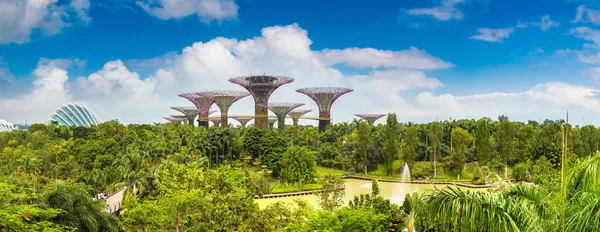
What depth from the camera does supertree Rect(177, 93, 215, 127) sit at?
6056 centimetres

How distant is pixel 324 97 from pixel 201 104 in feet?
62.5

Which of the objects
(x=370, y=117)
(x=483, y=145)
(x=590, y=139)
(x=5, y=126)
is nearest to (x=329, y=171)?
(x=483, y=145)

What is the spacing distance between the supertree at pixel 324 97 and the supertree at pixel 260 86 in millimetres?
3871

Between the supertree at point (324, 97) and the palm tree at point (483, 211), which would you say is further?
the supertree at point (324, 97)

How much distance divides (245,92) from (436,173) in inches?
1112

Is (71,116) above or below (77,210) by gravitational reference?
above

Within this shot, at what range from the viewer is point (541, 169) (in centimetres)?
3064

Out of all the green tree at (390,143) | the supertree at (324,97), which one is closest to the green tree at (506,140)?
the green tree at (390,143)

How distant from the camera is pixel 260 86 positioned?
1992 inches

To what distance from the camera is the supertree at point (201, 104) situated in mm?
60562

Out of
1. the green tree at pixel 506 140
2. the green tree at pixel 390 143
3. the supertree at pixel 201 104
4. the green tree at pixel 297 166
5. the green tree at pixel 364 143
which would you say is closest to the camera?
the green tree at pixel 297 166

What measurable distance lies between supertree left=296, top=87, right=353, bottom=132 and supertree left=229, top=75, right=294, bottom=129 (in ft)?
12.7

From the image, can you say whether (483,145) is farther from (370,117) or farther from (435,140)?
(370,117)

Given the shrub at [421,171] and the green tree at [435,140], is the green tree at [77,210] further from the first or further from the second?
the green tree at [435,140]
